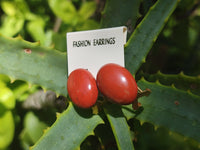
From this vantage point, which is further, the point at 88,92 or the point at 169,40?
the point at 169,40

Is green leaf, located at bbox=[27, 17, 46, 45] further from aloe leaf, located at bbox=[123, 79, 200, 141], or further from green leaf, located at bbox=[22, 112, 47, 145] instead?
aloe leaf, located at bbox=[123, 79, 200, 141]

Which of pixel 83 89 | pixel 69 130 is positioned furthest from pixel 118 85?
pixel 69 130

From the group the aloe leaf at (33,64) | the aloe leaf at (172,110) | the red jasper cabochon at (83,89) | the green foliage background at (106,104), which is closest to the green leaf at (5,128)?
the green foliage background at (106,104)

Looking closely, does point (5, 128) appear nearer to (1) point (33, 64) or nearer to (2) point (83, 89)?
(1) point (33, 64)

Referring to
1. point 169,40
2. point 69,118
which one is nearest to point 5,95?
point 69,118

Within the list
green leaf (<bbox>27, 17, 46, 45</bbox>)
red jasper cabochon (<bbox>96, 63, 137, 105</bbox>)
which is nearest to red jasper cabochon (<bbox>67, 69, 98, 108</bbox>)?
red jasper cabochon (<bbox>96, 63, 137, 105</bbox>)

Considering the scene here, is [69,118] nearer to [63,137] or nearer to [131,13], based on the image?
[63,137]
